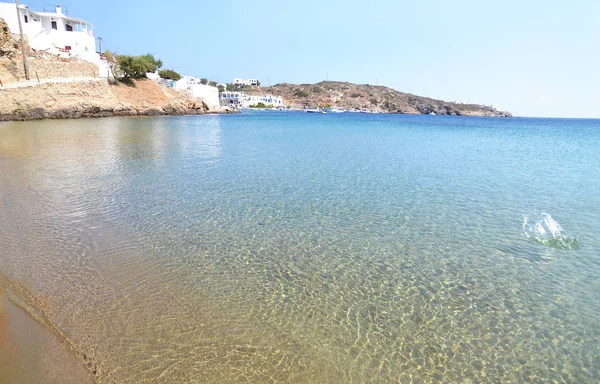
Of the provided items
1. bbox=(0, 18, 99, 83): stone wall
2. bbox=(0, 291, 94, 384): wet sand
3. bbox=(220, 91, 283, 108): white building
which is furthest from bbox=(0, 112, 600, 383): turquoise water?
bbox=(220, 91, 283, 108): white building

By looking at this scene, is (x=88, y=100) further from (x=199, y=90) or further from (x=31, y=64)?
(x=199, y=90)

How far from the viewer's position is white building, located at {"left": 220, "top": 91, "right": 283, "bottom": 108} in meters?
143

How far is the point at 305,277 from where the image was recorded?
6.32 m

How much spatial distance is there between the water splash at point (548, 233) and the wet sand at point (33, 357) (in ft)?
31.5

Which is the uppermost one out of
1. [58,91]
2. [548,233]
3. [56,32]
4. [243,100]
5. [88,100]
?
[56,32]

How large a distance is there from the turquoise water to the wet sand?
0.57 feet

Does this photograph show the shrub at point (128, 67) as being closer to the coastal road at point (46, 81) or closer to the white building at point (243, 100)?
the coastal road at point (46, 81)

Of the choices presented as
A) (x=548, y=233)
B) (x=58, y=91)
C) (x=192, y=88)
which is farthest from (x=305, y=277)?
(x=192, y=88)

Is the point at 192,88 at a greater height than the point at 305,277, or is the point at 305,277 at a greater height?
the point at 192,88

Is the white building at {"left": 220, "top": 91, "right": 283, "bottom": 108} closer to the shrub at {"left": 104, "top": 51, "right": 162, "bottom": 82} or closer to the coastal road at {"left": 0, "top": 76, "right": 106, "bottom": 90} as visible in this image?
the shrub at {"left": 104, "top": 51, "right": 162, "bottom": 82}

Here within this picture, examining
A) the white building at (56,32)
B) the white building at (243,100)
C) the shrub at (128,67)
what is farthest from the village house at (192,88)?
the white building at (243,100)

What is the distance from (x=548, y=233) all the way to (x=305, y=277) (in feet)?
22.5

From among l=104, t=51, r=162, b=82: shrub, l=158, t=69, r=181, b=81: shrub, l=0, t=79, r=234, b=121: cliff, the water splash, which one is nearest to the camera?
the water splash

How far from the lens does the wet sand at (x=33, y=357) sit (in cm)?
367
